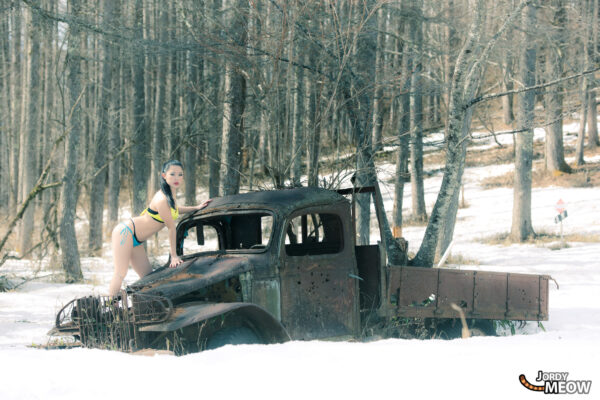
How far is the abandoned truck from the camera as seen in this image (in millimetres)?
5160

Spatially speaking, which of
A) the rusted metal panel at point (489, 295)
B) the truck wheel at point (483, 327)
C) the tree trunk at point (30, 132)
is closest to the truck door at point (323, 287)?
the rusted metal panel at point (489, 295)

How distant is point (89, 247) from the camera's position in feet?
65.4

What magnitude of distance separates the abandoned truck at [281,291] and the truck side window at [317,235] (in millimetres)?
12

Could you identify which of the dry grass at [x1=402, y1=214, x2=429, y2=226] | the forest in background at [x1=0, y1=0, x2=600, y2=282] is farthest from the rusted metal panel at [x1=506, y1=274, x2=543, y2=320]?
the dry grass at [x1=402, y1=214, x2=429, y2=226]

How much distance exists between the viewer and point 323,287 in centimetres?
615

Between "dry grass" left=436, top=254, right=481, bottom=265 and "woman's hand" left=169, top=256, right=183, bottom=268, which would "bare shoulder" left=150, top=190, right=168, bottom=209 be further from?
"dry grass" left=436, top=254, right=481, bottom=265

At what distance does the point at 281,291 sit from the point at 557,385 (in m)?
2.55

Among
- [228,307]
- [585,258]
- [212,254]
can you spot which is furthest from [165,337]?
[585,258]

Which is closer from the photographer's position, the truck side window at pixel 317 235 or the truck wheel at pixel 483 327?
the truck side window at pixel 317 235

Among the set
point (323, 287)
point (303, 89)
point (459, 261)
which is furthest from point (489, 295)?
point (303, 89)

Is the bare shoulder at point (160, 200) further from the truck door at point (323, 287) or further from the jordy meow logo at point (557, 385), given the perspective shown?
the jordy meow logo at point (557, 385)

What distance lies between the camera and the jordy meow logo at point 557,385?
392 cm

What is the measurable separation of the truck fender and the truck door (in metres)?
0.40

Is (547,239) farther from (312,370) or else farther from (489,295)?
(312,370)
